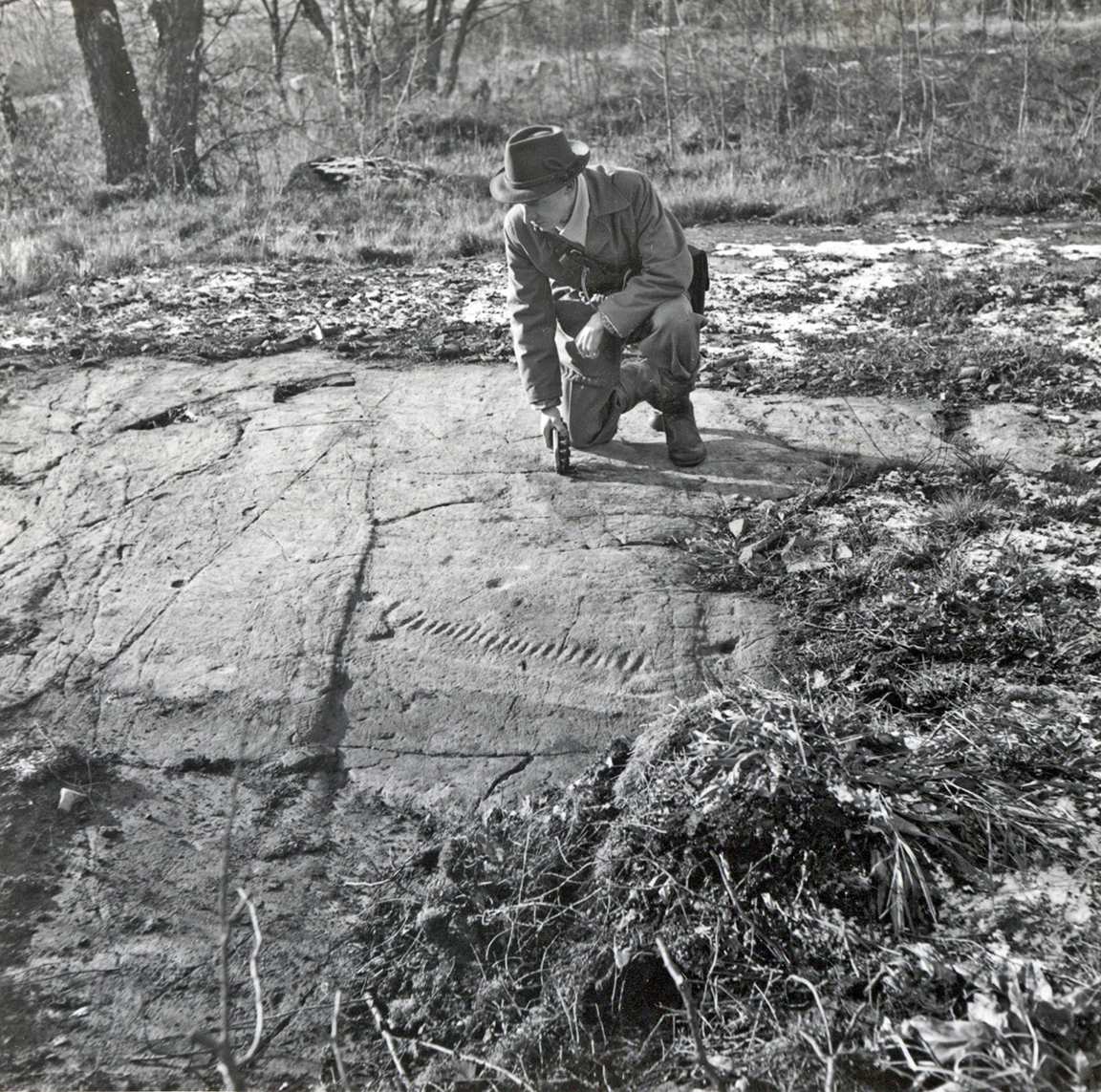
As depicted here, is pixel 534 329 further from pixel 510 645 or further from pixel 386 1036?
pixel 386 1036

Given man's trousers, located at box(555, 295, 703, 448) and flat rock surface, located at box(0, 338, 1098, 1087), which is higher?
man's trousers, located at box(555, 295, 703, 448)

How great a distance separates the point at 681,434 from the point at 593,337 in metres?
0.54

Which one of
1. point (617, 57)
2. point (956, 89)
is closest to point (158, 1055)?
point (956, 89)

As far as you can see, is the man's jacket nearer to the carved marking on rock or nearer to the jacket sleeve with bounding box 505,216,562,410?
the jacket sleeve with bounding box 505,216,562,410

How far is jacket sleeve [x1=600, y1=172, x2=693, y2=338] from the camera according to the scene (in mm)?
3408

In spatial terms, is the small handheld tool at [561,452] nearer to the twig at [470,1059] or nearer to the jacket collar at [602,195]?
the jacket collar at [602,195]

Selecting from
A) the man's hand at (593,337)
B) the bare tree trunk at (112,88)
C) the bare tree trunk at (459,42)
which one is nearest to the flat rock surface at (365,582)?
the man's hand at (593,337)

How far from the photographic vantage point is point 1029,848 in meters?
1.95

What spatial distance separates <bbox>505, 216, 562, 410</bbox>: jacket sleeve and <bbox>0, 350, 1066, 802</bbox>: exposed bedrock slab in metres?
0.30

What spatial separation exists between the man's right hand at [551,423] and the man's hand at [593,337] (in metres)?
0.28

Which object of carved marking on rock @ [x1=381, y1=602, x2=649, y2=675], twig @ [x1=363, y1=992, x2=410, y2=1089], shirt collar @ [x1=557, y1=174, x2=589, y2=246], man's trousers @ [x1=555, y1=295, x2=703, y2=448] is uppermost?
shirt collar @ [x1=557, y1=174, x2=589, y2=246]

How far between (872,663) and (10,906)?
7.17ft

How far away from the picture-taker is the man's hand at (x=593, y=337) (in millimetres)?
3477

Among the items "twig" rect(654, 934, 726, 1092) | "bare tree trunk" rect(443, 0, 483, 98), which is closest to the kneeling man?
"twig" rect(654, 934, 726, 1092)
